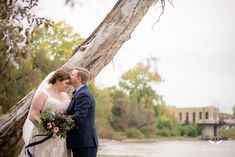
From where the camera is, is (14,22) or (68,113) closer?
(68,113)

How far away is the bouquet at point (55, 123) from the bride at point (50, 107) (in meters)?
0.11

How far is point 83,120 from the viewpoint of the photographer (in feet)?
14.6

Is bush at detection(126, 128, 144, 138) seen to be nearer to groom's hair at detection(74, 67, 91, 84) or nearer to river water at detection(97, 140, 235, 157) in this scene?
river water at detection(97, 140, 235, 157)

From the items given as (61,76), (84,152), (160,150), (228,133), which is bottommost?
(84,152)

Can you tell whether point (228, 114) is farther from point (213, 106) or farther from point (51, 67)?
point (51, 67)

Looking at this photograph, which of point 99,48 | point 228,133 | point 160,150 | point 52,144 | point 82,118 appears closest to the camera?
point 82,118

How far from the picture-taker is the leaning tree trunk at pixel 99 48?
6.05 m

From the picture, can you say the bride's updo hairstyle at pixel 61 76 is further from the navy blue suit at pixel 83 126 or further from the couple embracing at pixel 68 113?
the navy blue suit at pixel 83 126

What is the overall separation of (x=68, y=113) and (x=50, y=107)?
170 mm

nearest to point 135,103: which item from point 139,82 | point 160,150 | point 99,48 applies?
point 139,82

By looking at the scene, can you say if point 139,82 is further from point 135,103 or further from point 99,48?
point 99,48

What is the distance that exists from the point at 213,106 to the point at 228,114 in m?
→ 3.25

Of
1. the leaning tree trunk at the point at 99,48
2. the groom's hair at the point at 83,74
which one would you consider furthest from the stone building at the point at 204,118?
the groom's hair at the point at 83,74

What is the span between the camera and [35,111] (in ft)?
15.4
